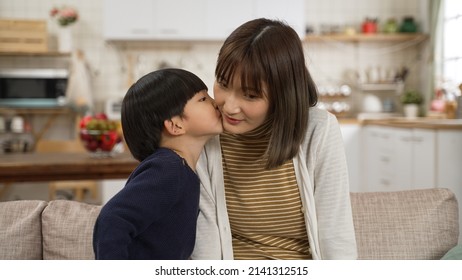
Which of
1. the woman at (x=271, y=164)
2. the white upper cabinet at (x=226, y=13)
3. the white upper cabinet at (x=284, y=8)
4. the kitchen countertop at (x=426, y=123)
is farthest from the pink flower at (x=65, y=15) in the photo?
the woman at (x=271, y=164)

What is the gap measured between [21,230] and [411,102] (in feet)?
11.9

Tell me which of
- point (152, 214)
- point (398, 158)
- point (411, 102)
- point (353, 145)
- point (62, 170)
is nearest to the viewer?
point (152, 214)

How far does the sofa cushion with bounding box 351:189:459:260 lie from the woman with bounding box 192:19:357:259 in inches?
7.0

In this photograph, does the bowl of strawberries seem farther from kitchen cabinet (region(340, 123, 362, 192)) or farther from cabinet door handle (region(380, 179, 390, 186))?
kitchen cabinet (region(340, 123, 362, 192))

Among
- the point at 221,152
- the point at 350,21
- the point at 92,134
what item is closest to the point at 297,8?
the point at 350,21

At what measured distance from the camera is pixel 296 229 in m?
1.06

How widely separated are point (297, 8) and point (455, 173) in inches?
81.5

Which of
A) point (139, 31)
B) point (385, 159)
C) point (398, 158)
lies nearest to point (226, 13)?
point (139, 31)

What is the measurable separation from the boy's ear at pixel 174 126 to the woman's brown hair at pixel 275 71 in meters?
0.10

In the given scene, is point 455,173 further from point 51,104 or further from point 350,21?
point 51,104

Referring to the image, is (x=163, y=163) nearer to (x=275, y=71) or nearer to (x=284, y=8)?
(x=275, y=71)

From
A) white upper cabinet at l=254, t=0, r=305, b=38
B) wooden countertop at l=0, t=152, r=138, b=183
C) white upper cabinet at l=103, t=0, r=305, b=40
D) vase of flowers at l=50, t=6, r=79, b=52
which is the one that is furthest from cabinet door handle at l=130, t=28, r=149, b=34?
wooden countertop at l=0, t=152, r=138, b=183

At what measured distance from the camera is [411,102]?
14.2 feet

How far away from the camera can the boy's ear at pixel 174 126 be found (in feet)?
3.14
